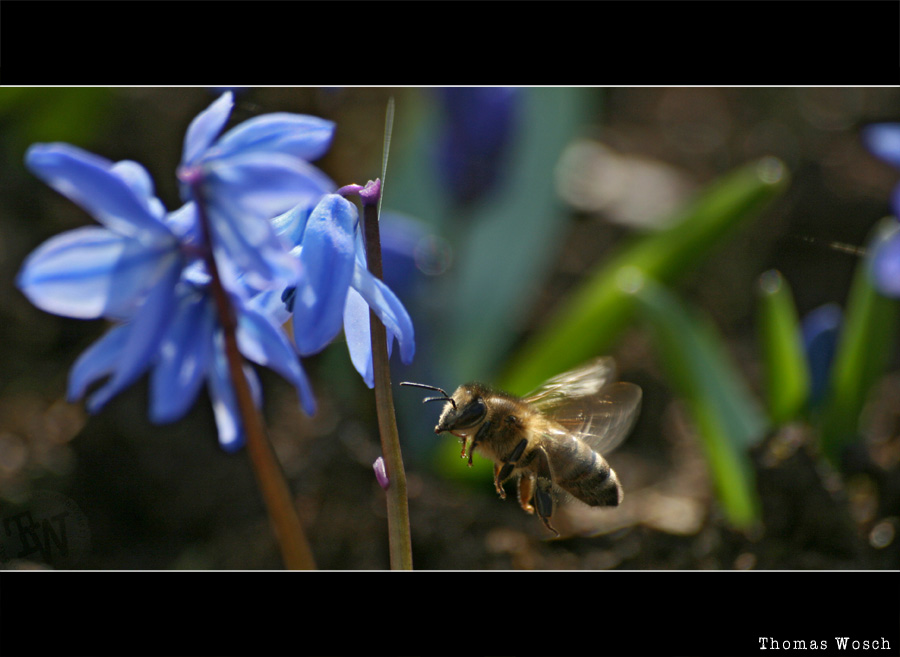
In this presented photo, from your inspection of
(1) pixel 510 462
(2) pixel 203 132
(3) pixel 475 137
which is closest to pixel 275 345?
(2) pixel 203 132

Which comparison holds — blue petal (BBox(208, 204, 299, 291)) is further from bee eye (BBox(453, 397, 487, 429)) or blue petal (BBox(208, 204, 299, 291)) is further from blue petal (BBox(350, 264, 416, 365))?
bee eye (BBox(453, 397, 487, 429))

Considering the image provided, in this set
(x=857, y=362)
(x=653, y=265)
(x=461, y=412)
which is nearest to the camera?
(x=461, y=412)

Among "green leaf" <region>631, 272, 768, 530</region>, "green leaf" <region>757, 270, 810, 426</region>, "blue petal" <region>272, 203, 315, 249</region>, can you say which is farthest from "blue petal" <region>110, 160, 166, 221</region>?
"green leaf" <region>757, 270, 810, 426</region>

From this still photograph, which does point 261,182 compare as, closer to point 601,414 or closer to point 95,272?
point 95,272

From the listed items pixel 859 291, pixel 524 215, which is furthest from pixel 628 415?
pixel 524 215
